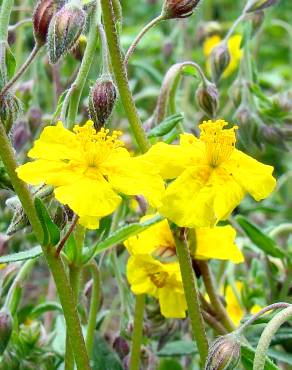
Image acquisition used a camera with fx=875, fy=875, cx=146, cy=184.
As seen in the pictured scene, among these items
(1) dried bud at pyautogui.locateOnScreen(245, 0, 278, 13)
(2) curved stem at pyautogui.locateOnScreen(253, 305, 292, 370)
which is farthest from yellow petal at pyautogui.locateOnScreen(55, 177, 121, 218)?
(1) dried bud at pyautogui.locateOnScreen(245, 0, 278, 13)

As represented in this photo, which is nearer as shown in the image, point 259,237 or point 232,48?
point 259,237

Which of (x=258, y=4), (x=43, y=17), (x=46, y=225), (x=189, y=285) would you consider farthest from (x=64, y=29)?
(x=258, y=4)

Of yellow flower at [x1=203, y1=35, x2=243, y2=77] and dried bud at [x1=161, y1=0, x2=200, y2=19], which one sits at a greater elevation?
dried bud at [x1=161, y1=0, x2=200, y2=19]

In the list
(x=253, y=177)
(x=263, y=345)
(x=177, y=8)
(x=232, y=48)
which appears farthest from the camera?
(x=232, y=48)

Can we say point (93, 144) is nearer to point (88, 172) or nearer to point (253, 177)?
point (88, 172)

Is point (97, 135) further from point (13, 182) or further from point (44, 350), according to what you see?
point (44, 350)

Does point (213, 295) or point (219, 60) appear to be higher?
point (219, 60)

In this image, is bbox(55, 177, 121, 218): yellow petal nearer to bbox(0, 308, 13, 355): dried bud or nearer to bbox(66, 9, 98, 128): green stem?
bbox(66, 9, 98, 128): green stem
